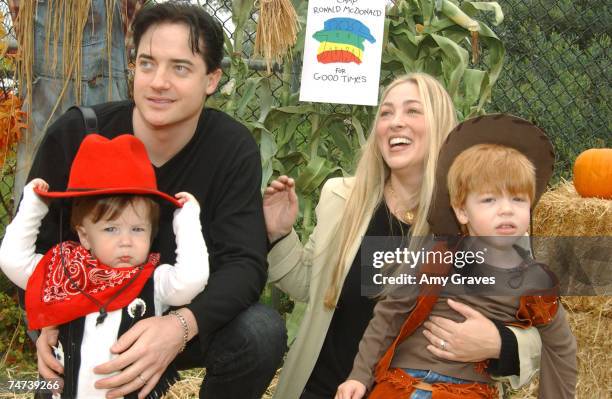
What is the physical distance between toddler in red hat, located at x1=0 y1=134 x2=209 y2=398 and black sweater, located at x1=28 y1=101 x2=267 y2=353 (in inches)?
4.3

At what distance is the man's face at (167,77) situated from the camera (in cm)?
213

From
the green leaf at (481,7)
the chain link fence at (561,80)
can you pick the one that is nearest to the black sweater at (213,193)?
the green leaf at (481,7)

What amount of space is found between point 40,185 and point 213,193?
504 millimetres

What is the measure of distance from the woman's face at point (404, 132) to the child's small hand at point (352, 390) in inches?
27.4

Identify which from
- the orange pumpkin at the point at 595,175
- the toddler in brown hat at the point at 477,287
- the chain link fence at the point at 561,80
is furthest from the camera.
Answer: the chain link fence at the point at 561,80

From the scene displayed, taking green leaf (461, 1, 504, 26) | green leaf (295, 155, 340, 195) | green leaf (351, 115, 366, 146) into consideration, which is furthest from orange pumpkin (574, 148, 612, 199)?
green leaf (295, 155, 340, 195)

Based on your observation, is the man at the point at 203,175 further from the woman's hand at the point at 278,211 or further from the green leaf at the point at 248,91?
the green leaf at the point at 248,91

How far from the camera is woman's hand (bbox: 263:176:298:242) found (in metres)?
2.32

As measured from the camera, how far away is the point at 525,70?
5781 mm

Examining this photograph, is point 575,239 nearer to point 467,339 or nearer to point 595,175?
point 595,175

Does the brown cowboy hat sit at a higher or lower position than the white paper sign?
lower

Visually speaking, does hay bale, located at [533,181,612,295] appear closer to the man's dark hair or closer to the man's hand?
the man's hand

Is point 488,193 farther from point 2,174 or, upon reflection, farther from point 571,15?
point 571,15

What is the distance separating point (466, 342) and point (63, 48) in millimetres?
1718
